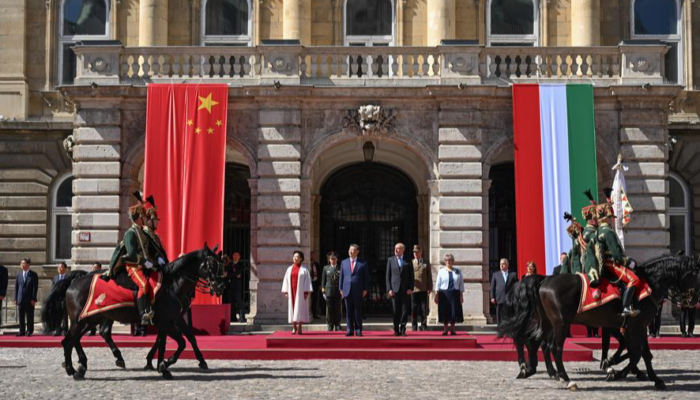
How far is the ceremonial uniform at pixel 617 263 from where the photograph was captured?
15578mm

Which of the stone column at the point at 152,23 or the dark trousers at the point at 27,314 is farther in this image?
the stone column at the point at 152,23

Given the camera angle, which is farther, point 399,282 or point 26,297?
point 26,297

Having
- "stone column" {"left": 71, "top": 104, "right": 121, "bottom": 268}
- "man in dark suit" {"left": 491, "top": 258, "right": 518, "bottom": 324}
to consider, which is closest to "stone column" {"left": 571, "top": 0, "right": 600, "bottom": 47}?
"man in dark suit" {"left": 491, "top": 258, "right": 518, "bottom": 324}

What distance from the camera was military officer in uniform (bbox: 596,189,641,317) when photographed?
15570 millimetres

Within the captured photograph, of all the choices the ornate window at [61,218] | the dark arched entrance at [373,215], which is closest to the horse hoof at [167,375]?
the dark arched entrance at [373,215]

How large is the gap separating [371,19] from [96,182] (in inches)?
355

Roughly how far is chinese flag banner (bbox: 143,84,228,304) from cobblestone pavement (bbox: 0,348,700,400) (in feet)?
19.7

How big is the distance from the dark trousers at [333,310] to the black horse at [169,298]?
23.8ft

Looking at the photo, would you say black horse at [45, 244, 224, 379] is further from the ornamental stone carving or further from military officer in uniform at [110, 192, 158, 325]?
the ornamental stone carving

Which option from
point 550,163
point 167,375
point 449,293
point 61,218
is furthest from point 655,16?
point 167,375

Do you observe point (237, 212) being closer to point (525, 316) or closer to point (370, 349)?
point (370, 349)

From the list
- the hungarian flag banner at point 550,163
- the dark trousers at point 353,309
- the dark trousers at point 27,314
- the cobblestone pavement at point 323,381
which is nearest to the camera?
the cobblestone pavement at point 323,381

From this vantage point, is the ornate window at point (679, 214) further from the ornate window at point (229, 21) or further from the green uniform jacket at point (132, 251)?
the green uniform jacket at point (132, 251)

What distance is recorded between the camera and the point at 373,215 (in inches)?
1188
